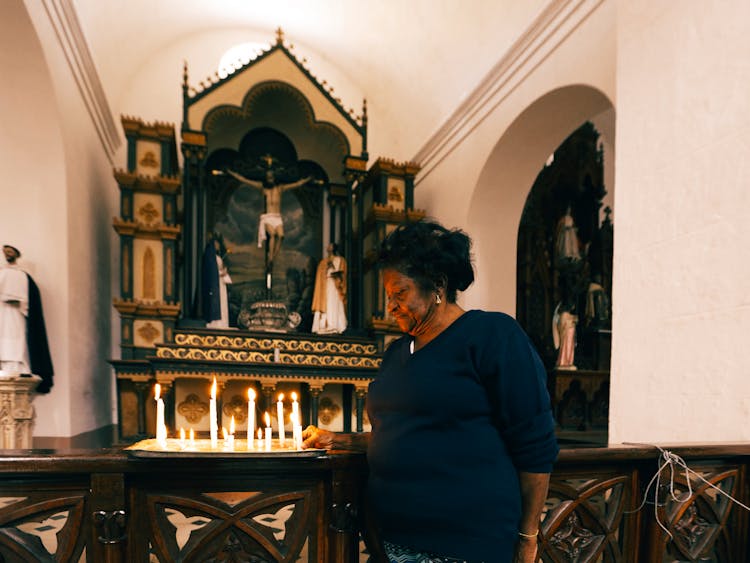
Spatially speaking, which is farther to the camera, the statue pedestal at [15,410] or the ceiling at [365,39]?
the ceiling at [365,39]

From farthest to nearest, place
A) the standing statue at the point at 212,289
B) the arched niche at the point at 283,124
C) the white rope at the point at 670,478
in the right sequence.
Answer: the arched niche at the point at 283,124 < the standing statue at the point at 212,289 < the white rope at the point at 670,478

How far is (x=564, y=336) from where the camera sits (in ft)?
31.3

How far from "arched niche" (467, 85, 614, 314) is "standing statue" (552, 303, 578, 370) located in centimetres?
212

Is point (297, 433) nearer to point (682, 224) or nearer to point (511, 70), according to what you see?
point (682, 224)

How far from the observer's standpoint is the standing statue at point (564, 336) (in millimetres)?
9516

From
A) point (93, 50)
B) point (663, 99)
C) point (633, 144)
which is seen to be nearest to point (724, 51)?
→ point (663, 99)

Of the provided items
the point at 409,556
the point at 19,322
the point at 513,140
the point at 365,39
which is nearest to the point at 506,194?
the point at 513,140

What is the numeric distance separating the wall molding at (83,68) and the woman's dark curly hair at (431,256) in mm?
6156

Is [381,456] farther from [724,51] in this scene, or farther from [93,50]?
[93,50]

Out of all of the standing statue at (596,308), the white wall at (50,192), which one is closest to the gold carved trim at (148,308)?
the white wall at (50,192)

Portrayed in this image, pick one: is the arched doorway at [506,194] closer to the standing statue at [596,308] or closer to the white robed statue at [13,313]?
the standing statue at [596,308]

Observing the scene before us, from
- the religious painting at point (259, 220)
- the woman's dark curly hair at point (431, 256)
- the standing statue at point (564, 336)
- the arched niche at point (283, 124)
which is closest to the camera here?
the woman's dark curly hair at point (431, 256)

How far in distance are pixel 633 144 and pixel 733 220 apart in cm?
83

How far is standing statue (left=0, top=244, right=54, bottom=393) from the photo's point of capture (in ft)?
17.8
